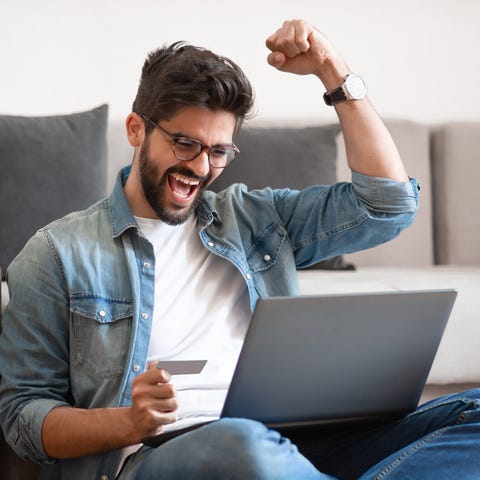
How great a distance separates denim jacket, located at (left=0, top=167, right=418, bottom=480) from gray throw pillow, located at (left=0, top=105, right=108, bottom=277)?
2.28 feet

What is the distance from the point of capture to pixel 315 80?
283 cm

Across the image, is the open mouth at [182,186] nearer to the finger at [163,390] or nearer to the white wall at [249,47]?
the finger at [163,390]

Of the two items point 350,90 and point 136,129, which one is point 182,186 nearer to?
point 136,129

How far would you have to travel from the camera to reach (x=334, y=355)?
45.6 inches

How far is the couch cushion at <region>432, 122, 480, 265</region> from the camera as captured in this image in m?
2.63

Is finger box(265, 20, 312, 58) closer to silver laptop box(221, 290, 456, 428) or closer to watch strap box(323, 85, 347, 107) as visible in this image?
watch strap box(323, 85, 347, 107)

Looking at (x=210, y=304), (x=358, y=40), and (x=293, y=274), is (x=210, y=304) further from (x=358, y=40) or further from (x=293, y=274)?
(x=358, y=40)

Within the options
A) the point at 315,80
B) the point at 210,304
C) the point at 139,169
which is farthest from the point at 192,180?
the point at 315,80

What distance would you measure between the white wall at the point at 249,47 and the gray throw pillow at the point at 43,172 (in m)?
0.42

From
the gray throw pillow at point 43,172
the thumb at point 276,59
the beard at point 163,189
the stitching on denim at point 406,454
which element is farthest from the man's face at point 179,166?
the gray throw pillow at point 43,172

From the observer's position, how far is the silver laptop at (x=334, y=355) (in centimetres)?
110

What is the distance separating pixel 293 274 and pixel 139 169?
33cm

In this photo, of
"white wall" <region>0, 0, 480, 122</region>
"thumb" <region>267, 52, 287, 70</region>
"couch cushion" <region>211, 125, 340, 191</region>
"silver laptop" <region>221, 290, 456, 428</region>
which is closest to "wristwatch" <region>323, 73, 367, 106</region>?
"thumb" <region>267, 52, 287, 70</region>

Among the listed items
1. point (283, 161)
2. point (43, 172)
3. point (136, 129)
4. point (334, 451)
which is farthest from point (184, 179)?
point (283, 161)
